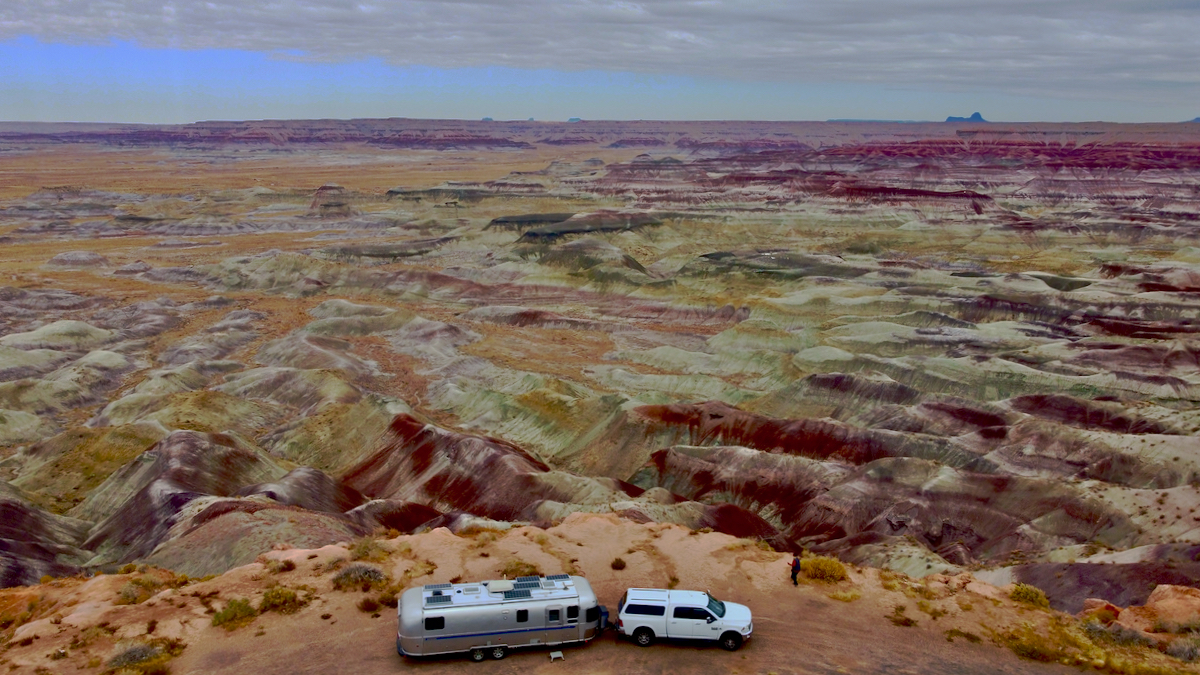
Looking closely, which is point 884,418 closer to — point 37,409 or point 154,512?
point 154,512


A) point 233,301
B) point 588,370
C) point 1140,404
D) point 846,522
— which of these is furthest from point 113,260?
point 1140,404

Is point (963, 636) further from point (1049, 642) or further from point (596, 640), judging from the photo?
point (596, 640)

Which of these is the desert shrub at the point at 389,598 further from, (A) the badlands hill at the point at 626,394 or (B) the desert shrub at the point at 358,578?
(A) the badlands hill at the point at 626,394

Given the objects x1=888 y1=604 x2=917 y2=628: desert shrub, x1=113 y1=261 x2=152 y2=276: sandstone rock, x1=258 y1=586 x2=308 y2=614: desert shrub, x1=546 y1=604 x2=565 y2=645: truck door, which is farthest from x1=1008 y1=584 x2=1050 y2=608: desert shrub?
x1=113 y1=261 x2=152 y2=276: sandstone rock

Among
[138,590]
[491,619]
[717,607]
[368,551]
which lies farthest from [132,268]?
[717,607]

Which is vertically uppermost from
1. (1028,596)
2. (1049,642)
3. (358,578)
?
(358,578)

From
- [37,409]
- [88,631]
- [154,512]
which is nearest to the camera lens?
[88,631]

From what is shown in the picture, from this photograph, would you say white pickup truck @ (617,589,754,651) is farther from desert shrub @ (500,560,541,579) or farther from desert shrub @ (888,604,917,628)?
desert shrub @ (500,560,541,579)
